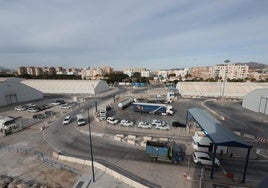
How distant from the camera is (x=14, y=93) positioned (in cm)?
5538

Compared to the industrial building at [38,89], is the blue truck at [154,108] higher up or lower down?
lower down

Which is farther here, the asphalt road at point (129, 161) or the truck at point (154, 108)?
the truck at point (154, 108)

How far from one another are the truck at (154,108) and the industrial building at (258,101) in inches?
1165

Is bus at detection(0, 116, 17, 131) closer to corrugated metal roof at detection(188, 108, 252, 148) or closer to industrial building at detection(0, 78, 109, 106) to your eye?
industrial building at detection(0, 78, 109, 106)

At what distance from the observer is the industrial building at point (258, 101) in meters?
45.0

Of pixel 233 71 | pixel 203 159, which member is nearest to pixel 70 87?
pixel 203 159

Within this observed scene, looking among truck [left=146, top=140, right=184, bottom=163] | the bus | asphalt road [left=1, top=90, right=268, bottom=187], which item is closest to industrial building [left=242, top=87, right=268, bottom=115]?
asphalt road [left=1, top=90, right=268, bottom=187]

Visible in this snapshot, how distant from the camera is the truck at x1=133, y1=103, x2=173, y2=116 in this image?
42281 millimetres

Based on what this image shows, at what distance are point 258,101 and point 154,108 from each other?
34.7 meters

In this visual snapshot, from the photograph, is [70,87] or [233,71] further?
[233,71]

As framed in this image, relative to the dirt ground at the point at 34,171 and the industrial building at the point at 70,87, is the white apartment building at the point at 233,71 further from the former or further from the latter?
the dirt ground at the point at 34,171

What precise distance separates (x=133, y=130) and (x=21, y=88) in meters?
52.7

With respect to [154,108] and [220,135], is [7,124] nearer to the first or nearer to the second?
[154,108]

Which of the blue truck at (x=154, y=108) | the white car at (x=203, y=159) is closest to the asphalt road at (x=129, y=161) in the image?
the white car at (x=203, y=159)
